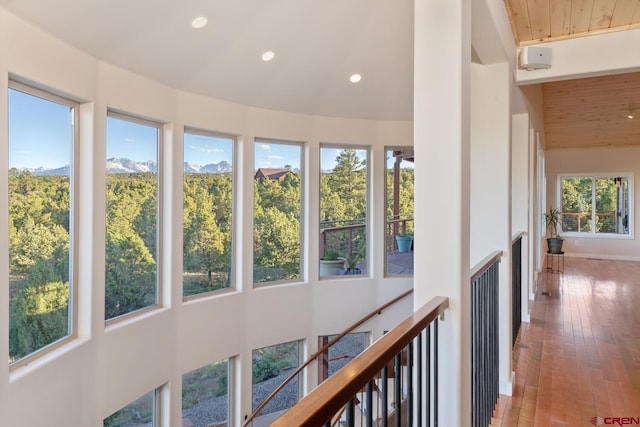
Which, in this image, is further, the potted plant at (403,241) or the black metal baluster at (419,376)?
the potted plant at (403,241)

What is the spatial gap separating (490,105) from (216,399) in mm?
4154

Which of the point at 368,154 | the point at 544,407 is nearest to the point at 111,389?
the point at 544,407

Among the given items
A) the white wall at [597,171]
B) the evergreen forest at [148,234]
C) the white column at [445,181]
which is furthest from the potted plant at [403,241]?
the white wall at [597,171]

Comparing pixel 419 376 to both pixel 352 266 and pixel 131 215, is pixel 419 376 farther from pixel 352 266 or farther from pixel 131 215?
pixel 352 266

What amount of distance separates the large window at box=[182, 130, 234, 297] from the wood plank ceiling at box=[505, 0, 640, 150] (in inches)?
126

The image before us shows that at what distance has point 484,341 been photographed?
228 centimetres

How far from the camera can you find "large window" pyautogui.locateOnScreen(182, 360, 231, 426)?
4347 mm

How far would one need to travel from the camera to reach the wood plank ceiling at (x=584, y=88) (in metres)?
2.95

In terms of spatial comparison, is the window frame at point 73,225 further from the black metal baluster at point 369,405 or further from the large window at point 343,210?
the large window at point 343,210

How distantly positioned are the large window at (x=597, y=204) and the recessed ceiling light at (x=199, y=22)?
9.01 meters

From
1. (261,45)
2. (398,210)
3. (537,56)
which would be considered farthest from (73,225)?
(398,210)

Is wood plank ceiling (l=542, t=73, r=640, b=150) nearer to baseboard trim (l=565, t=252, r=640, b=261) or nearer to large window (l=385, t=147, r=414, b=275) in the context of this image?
baseboard trim (l=565, t=252, r=640, b=261)

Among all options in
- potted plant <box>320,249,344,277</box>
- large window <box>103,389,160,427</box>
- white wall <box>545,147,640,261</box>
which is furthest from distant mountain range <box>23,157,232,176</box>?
white wall <box>545,147,640,261</box>

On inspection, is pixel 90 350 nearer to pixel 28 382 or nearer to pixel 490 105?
pixel 28 382
